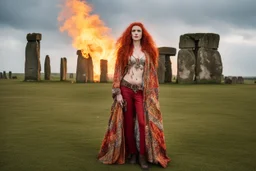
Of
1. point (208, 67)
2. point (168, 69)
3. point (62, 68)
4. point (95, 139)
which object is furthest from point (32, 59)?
point (95, 139)

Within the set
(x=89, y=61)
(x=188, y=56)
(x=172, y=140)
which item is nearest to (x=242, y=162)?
(x=172, y=140)

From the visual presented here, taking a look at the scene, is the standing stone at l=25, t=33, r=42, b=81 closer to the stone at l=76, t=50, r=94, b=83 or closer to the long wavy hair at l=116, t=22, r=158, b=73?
the stone at l=76, t=50, r=94, b=83

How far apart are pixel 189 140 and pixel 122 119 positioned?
1974mm

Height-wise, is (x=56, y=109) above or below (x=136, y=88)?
below

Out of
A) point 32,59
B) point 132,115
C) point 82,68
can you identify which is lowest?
point 132,115

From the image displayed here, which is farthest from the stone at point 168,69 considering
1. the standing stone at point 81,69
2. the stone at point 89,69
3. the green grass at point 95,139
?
the green grass at point 95,139

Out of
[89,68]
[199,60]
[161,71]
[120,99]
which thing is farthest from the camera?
[89,68]

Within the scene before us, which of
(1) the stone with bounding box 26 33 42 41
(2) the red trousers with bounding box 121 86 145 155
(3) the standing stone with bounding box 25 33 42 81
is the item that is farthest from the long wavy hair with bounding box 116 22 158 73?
(1) the stone with bounding box 26 33 42 41

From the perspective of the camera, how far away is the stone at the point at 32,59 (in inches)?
1123

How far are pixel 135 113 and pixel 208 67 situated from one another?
69.5 feet

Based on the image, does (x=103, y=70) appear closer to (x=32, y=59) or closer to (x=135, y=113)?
(x=32, y=59)

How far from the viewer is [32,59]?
28531 mm

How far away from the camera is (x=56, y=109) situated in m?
10.7

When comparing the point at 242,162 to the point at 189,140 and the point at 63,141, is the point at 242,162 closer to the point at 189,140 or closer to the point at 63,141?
the point at 189,140
